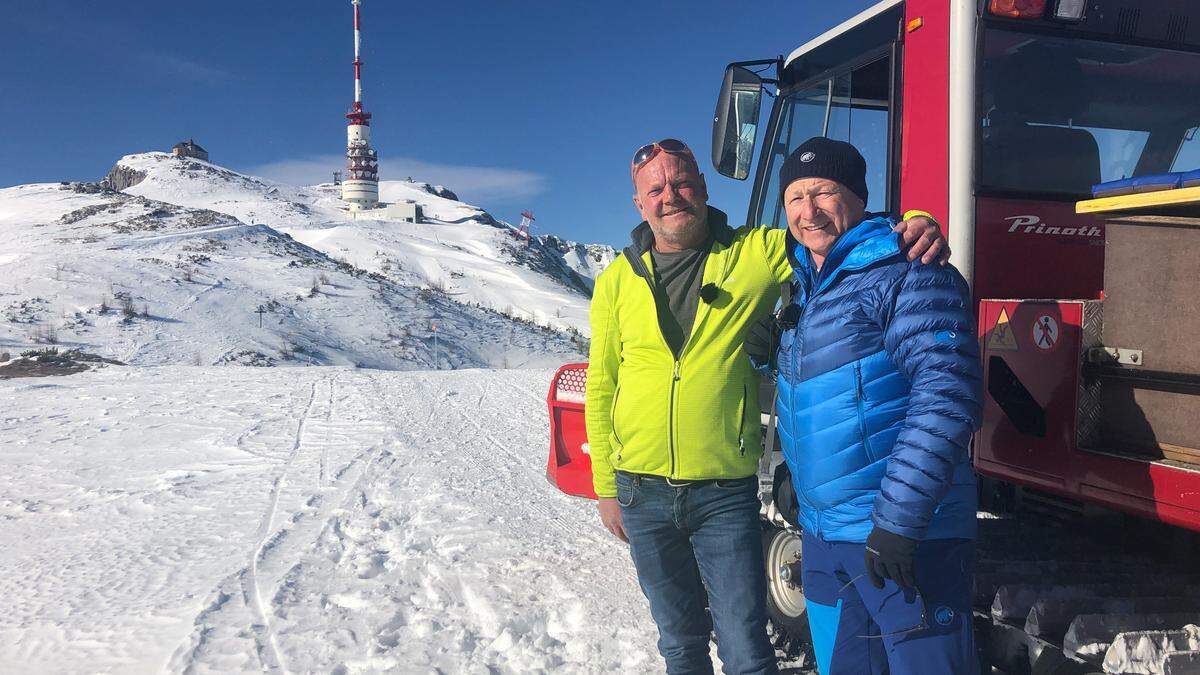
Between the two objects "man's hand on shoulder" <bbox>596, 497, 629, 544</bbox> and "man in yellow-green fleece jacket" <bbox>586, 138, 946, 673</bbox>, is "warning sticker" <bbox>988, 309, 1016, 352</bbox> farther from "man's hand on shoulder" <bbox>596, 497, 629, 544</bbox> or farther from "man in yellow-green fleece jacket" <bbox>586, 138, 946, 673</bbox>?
"man's hand on shoulder" <bbox>596, 497, 629, 544</bbox>

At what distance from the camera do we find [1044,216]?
303 centimetres

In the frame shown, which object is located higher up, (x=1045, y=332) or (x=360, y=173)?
(x=360, y=173)

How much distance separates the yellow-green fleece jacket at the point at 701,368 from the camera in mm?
2332

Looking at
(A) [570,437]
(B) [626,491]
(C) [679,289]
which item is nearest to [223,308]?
(A) [570,437]

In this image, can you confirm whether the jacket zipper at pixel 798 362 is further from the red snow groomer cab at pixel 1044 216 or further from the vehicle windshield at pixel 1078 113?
the vehicle windshield at pixel 1078 113

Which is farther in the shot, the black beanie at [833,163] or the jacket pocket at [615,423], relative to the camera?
the jacket pocket at [615,423]

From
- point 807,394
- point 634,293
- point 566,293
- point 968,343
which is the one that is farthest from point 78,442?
point 566,293

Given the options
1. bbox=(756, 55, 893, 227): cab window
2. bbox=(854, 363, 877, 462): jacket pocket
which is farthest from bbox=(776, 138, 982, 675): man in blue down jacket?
bbox=(756, 55, 893, 227): cab window

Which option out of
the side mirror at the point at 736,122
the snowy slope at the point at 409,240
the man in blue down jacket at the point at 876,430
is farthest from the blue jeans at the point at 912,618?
the snowy slope at the point at 409,240

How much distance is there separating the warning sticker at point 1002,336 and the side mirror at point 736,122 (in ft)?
6.38

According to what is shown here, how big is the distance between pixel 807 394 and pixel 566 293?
37.7 metres

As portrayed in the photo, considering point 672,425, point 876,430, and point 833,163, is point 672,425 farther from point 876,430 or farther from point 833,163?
point 833,163

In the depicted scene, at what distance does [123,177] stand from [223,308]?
5804 centimetres

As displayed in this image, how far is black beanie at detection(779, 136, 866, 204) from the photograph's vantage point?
2.02 meters
